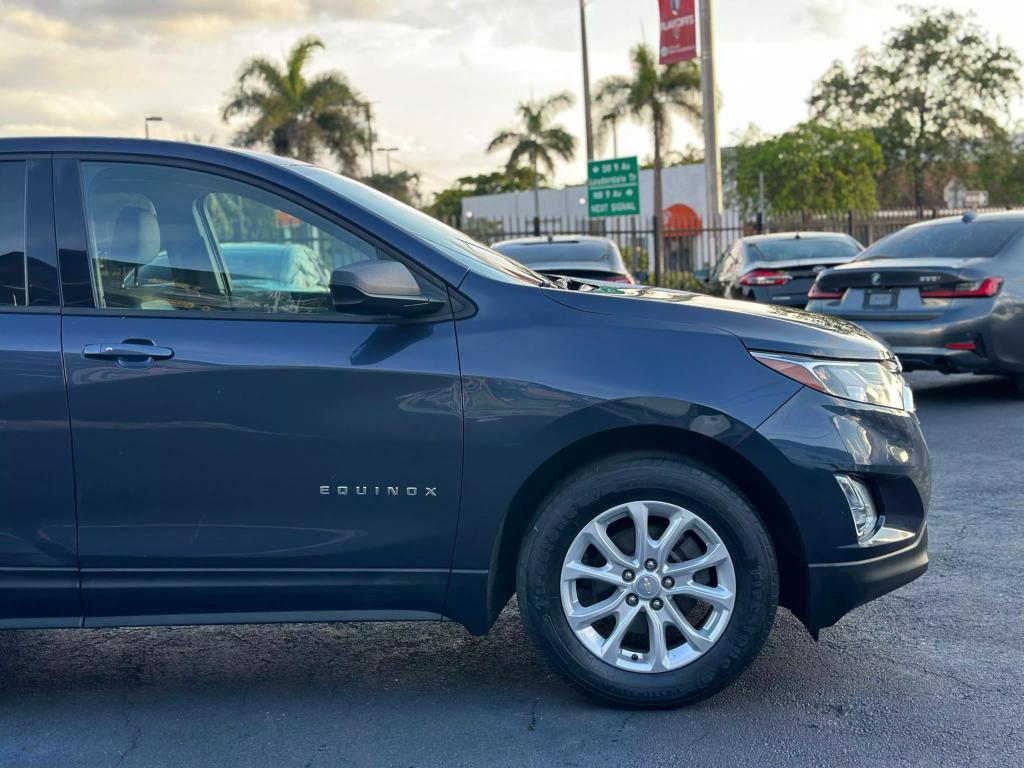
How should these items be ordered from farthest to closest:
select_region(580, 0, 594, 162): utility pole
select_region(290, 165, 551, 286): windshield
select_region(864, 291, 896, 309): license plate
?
select_region(580, 0, 594, 162): utility pole
select_region(864, 291, 896, 309): license plate
select_region(290, 165, 551, 286): windshield

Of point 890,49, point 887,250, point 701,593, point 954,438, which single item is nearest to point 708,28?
point 887,250

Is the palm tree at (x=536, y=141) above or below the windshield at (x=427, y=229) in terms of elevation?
above

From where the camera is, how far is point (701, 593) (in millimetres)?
3836

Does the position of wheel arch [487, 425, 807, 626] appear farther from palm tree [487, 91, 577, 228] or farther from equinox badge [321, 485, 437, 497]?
palm tree [487, 91, 577, 228]

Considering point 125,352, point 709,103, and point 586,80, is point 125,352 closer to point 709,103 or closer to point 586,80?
point 709,103

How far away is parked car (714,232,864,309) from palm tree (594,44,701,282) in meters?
21.8

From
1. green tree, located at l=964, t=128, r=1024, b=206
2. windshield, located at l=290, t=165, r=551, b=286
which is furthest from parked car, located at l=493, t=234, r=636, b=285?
green tree, located at l=964, t=128, r=1024, b=206

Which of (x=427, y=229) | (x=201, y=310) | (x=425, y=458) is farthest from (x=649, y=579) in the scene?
(x=201, y=310)

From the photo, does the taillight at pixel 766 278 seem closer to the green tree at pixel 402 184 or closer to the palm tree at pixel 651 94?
the palm tree at pixel 651 94

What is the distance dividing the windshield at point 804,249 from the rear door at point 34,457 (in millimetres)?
12286

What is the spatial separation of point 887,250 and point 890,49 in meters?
42.4

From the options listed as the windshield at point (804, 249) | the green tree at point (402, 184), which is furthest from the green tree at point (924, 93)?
the windshield at point (804, 249)

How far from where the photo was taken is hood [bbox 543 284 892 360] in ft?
12.8

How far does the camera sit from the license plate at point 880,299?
10.1 meters
